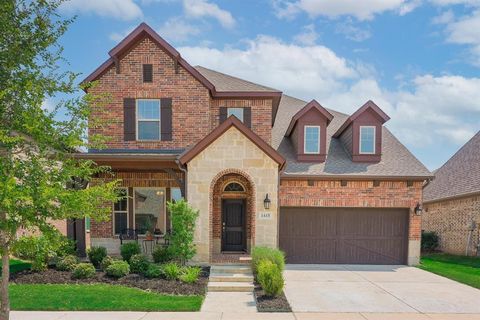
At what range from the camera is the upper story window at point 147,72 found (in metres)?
12.8

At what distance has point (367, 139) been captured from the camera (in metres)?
13.4

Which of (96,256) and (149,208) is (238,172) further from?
(96,256)

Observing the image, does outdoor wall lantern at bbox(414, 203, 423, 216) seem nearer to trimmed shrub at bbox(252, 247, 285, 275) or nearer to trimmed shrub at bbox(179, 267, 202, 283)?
trimmed shrub at bbox(252, 247, 285, 275)

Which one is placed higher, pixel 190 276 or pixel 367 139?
pixel 367 139

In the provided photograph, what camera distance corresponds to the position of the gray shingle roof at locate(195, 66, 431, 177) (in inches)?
495

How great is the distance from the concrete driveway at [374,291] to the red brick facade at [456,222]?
6105mm

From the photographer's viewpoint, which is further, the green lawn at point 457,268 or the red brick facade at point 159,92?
the red brick facade at point 159,92

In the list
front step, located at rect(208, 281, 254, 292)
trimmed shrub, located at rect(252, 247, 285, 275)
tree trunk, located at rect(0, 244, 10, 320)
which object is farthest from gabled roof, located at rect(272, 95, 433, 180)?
tree trunk, located at rect(0, 244, 10, 320)

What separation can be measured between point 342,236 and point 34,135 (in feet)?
36.6

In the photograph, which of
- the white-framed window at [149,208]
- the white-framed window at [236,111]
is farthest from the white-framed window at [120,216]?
the white-framed window at [236,111]

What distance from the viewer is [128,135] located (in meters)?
12.9

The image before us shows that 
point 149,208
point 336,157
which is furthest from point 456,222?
point 149,208

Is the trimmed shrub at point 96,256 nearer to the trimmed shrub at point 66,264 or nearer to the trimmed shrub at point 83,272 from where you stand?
the trimmed shrub at point 66,264

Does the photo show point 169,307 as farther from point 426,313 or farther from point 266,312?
point 426,313
